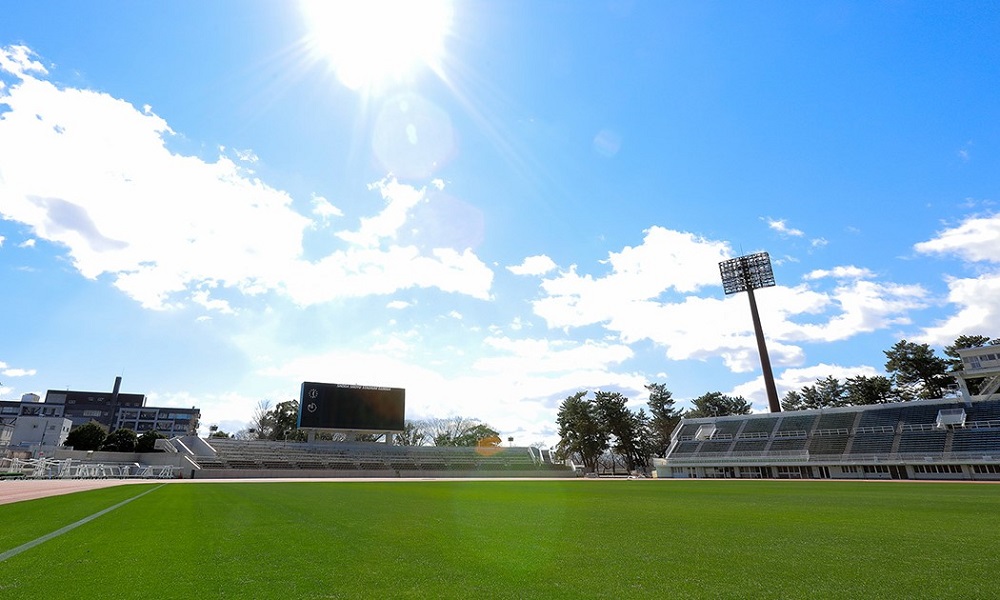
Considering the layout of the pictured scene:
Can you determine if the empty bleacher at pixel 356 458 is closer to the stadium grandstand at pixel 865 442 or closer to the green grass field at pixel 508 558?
the stadium grandstand at pixel 865 442

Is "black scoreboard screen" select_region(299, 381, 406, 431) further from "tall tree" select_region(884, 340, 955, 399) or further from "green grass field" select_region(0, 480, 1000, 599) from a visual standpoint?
"tall tree" select_region(884, 340, 955, 399)

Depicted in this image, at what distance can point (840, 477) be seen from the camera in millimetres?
46125

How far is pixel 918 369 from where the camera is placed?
63500 millimetres

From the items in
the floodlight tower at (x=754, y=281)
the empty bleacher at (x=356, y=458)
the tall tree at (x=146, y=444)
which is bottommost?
the empty bleacher at (x=356, y=458)

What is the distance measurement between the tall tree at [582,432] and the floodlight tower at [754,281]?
24.4 meters

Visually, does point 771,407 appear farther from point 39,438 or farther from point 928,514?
point 39,438

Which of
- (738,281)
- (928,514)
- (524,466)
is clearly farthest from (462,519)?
(738,281)

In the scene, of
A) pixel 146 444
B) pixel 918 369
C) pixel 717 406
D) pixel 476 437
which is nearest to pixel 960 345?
pixel 918 369

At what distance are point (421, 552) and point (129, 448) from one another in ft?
234

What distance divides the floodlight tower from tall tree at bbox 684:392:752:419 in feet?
86.0

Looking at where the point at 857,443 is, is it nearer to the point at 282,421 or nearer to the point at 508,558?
the point at 508,558

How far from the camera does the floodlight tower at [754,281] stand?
62625 millimetres

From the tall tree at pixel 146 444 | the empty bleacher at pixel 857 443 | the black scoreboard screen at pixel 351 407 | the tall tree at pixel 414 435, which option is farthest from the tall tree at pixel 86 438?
the empty bleacher at pixel 857 443

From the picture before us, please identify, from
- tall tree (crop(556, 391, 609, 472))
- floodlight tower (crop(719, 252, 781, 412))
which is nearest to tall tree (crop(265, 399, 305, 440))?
tall tree (crop(556, 391, 609, 472))
